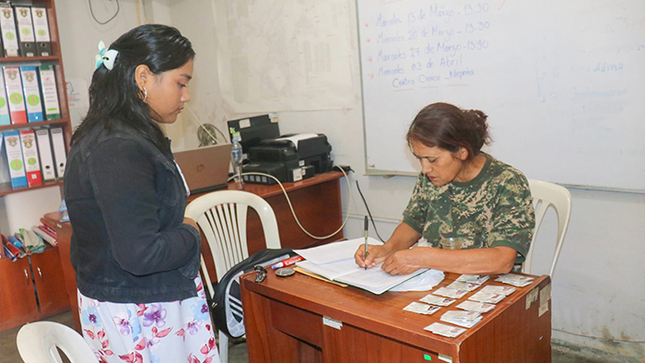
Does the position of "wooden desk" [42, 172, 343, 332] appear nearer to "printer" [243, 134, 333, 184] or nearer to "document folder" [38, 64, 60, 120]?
"printer" [243, 134, 333, 184]

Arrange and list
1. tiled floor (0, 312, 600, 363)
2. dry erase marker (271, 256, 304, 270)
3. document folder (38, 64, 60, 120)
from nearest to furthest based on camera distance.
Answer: dry erase marker (271, 256, 304, 270)
tiled floor (0, 312, 600, 363)
document folder (38, 64, 60, 120)

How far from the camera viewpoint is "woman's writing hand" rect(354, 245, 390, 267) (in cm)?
160

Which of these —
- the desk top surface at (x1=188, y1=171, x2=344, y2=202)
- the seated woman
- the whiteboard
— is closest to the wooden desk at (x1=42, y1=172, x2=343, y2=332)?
the desk top surface at (x1=188, y1=171, x2=344, y2=202)

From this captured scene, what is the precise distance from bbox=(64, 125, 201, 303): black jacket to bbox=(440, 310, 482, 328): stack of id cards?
0.65 m

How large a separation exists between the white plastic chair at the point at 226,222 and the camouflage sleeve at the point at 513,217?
1.09m

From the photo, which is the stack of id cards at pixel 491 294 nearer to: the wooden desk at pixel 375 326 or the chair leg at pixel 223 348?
the wooden desk at pixel 375 326

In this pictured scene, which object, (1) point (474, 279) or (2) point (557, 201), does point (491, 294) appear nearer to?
(1) point (474, 279)

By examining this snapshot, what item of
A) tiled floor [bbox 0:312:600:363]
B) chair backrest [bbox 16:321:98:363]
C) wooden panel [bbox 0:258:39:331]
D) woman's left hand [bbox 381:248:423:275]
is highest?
chair backrest [bbox 16:321:98:363]

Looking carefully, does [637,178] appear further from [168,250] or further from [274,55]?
[274,55]

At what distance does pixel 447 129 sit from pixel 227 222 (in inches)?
49.6

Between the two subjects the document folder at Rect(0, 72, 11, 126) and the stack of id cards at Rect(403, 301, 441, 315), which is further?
the document folder at Rect(0, 72, 11, 126)

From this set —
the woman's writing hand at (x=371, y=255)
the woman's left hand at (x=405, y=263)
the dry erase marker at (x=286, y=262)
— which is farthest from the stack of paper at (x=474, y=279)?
the dry erase marker at (x=286, y=262)

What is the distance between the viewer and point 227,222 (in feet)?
8.08

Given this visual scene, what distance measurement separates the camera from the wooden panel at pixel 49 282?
3245 millimetres
